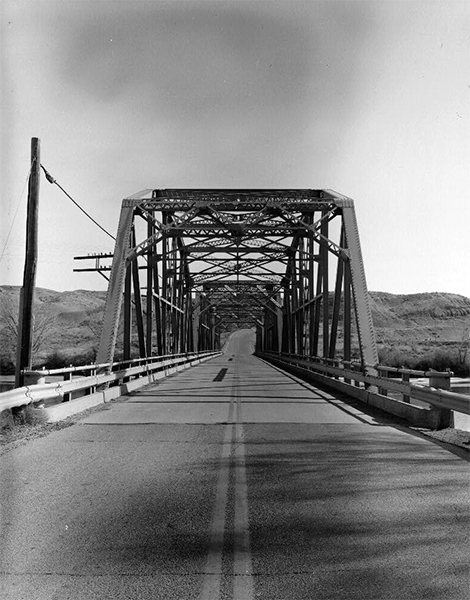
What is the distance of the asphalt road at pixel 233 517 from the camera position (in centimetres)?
345

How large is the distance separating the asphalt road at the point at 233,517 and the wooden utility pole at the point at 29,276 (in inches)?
143

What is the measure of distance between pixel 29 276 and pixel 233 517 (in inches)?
350

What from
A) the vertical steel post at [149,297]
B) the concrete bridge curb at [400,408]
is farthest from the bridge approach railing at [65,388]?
the concrete bridge curb at [400,408]

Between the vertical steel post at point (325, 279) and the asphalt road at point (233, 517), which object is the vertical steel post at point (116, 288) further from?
the asphalt road at point (233, 517)

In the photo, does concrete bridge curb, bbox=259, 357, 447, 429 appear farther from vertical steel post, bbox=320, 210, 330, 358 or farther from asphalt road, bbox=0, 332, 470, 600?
vertical steel post, bbox=320, 210, 330, 358

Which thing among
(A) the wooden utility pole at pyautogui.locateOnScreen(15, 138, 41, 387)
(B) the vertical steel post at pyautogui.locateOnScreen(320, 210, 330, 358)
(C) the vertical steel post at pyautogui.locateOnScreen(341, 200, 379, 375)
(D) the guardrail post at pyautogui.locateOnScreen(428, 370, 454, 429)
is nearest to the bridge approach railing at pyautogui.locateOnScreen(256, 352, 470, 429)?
(D) the guardrail post at pyautogui.locateOnScreen(428, 370, 454, 429)

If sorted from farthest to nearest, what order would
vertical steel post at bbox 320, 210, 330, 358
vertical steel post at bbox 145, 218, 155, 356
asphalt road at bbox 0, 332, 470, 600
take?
1. vertical steel post at bbox 145, 218, 155, 356
2. vertical steel post at bbox 320, 210, 330, 358
3. asphalt road at bbox 0, 332, 470, 600

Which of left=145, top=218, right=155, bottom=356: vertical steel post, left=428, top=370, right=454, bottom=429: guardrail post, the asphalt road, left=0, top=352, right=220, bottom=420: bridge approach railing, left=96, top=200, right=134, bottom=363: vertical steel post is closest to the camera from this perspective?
the asphalt road

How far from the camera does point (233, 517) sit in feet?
15.5

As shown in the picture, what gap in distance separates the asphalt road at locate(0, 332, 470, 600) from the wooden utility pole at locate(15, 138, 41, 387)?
3.63 meters

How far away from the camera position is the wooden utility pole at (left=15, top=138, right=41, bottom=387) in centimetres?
1196

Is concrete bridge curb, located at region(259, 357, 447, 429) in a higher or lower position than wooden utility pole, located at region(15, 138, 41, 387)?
lower

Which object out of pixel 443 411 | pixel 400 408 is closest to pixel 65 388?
pixel 400 408

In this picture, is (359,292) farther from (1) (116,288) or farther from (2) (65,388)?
(2) (65,388)
